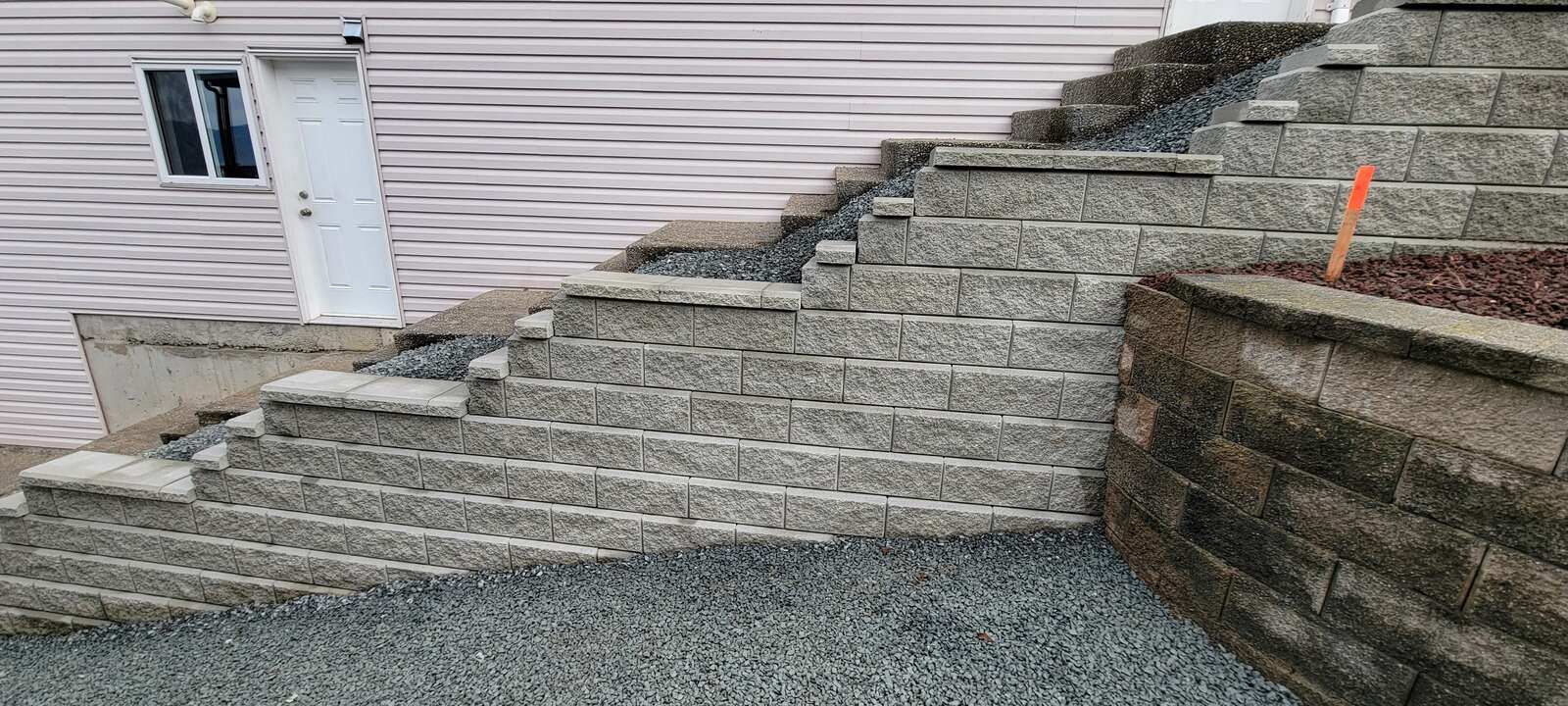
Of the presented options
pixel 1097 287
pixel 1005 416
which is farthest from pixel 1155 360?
pixel 1005 416

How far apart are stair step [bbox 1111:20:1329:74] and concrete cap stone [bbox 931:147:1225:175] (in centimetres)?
151

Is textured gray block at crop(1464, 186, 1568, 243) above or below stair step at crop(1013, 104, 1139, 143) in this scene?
below

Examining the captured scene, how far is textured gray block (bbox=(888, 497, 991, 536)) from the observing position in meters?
2.64

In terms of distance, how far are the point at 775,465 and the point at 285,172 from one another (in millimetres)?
4703

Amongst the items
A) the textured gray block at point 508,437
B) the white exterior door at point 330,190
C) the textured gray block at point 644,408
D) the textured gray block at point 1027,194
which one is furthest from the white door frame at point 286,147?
the textured gray block at point 1027,194

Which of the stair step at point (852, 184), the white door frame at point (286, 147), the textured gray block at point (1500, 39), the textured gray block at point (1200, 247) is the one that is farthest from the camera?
the white door frame at point (286, 147)

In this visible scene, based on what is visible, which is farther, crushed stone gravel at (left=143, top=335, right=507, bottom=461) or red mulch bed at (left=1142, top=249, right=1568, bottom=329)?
crushed stone gravel at (left=143, top=335, right=507, bottom=461)

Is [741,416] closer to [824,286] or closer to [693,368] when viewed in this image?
[693,368]

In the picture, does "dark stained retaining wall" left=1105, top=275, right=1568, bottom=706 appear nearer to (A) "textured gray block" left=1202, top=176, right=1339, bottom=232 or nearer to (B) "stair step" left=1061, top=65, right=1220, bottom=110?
(A) "textured gray block" left=1202, top=176, right=1339, bottom=232

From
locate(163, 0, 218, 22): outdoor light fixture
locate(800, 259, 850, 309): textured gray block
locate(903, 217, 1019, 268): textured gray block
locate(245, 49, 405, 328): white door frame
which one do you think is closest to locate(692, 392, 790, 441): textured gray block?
locate(800, 259, 850, 309): textured gray block

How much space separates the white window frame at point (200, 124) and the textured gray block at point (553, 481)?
387 cm

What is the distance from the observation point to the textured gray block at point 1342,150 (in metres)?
2.15

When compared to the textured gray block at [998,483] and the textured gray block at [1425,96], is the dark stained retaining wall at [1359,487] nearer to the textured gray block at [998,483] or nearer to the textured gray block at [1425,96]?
the textured gray block at [998,483]

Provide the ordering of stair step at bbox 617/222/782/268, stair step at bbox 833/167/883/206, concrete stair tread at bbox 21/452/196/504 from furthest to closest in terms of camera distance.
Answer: stair step at bbox 833/167/883/206 < stair step at bbox 617/222/782/268 < concrete stair tread at bbox 21/452/196/504
